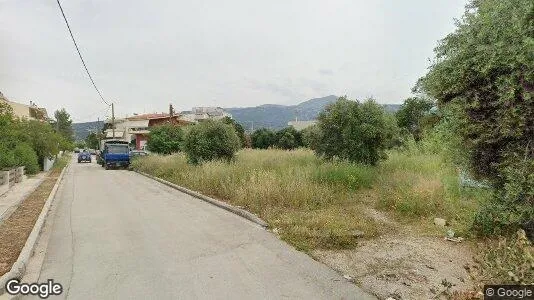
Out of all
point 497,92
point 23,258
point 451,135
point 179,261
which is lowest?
point 179,261

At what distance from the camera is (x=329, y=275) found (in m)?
5.21

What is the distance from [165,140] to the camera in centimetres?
3569

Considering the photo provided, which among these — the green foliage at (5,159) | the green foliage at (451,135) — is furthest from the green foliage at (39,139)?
the green foliage at (451,135)

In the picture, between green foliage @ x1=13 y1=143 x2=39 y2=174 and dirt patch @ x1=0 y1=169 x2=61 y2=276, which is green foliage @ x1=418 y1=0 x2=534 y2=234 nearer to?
dirt patch @ x1=0 y1=169 x2=61 y2=276

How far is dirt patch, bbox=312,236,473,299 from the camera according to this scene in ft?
15.3

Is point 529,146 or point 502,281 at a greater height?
point 529,146

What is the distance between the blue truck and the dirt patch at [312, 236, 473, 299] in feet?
104

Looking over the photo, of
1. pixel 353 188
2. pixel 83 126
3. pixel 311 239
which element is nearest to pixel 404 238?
pixel 311 239

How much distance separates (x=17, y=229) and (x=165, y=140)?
27938 millimetres

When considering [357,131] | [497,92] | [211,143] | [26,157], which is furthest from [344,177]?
[26,157]

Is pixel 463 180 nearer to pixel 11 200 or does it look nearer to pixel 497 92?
pixel 497 92

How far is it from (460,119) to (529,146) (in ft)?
3.08

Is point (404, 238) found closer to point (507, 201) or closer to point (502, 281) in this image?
point (507, 201)

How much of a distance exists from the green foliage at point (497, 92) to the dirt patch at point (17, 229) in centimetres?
701
